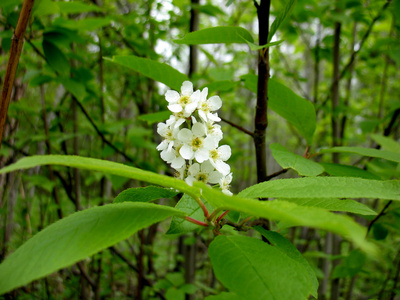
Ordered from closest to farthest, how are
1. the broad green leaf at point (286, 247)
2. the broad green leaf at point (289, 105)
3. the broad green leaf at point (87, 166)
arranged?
the broad green leaf at point (87, 166)
the broad green leaf at point (286, 247)
the broad green leaf at point (289, 105)

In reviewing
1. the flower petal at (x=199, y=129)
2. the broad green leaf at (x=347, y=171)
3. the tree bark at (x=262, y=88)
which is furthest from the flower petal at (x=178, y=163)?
the broad green leaf at (x=347, y=171)

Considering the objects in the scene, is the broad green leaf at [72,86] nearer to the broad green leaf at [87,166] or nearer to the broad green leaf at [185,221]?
the broad green leaf at [185,221]

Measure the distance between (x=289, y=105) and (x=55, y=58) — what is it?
1.24 metres

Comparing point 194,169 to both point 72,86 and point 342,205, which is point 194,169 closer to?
point 342,205

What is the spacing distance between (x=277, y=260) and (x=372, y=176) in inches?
26.2

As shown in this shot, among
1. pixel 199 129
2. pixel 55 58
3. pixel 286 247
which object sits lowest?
pixel 286 247

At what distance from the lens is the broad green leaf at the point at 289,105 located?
1188 mm

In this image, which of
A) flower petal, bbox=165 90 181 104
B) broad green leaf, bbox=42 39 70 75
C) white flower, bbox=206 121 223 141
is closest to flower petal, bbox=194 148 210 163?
white flower, bbox=206 121 223 141

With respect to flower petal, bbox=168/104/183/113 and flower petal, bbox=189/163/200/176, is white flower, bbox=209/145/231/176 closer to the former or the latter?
flower petal, bbox=189/163/200/176

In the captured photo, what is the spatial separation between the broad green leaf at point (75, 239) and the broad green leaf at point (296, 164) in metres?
0.44

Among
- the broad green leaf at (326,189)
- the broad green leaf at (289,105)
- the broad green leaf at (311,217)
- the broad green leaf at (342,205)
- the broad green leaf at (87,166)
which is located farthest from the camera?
the broad green leaf at (289,105)

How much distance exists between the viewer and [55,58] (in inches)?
63.6

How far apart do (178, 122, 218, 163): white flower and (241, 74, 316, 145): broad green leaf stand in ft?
1.20

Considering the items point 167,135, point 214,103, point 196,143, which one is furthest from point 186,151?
point 214,103
